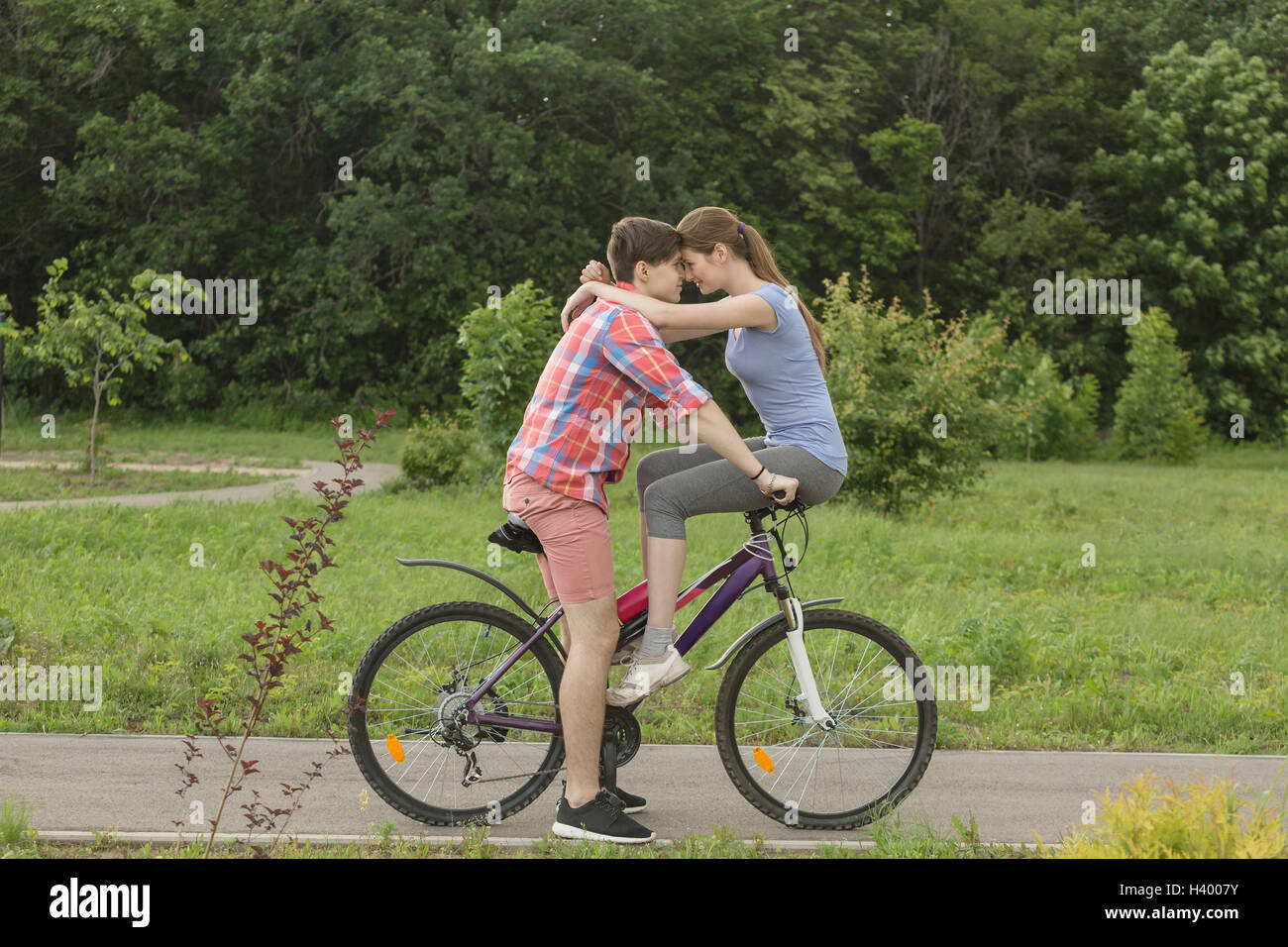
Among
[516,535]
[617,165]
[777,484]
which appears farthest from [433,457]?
[617,165]

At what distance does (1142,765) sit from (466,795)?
2827mm

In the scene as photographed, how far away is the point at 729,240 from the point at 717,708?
1578 mm

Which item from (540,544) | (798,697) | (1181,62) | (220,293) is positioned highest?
(1181,62)

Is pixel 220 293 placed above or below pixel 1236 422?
above

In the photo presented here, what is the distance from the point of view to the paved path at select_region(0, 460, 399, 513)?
14.1 m

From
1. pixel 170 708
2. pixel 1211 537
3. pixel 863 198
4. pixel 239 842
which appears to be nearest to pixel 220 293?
pixel 863 198

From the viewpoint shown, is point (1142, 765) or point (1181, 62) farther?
point (1181, 62)

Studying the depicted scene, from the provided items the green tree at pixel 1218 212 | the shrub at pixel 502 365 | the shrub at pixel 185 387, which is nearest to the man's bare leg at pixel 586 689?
the shrub at pixel 502 365

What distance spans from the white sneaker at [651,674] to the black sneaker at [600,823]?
35 centimetres

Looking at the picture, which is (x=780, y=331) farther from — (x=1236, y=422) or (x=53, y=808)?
(x=1236, y=422)

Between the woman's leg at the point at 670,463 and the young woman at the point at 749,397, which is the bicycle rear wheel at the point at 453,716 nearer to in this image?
the young woman at the point at 749,397

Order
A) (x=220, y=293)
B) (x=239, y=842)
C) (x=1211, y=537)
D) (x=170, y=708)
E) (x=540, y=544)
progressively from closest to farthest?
(x=239, y=842), (x=540, y=544), (x=170, y=708), (x=1211, y=537), (x=220, y=293)

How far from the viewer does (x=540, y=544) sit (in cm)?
440

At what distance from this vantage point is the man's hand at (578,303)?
175 inches
